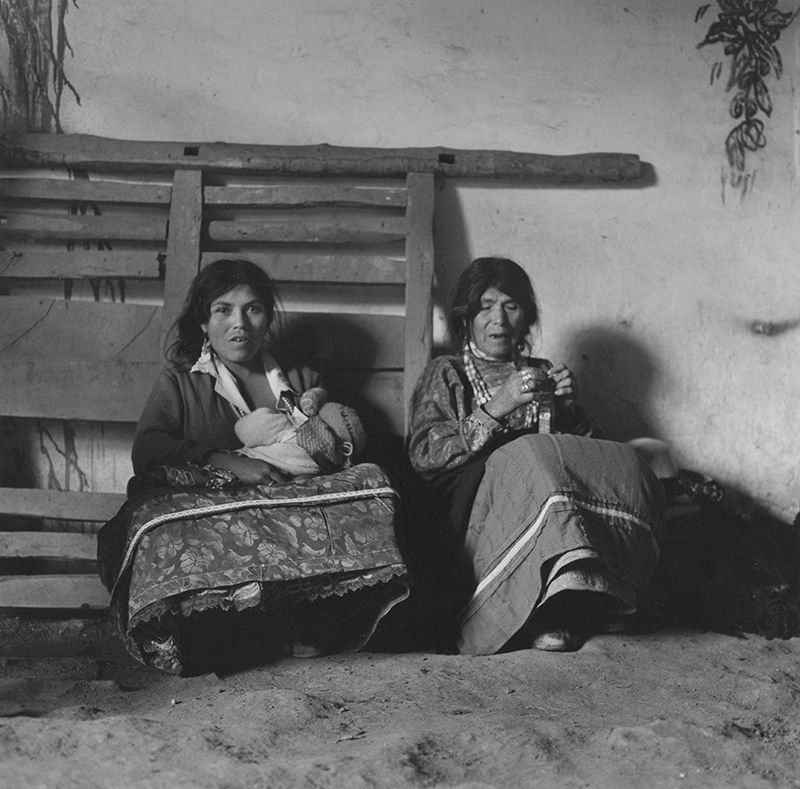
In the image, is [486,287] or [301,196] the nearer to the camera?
[486,287]

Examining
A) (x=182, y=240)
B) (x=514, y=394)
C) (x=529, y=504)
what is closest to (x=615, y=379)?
(x=514, y=394)

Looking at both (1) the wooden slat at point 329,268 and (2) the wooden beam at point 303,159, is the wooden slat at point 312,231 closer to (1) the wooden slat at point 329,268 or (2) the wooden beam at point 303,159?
(1) the wooden slat at point 329,268

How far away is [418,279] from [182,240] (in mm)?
808

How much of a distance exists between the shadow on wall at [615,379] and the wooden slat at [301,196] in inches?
32.5

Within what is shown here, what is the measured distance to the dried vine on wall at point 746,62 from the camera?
338 centimetres

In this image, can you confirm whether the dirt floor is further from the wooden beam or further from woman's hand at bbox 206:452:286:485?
the wooden beam

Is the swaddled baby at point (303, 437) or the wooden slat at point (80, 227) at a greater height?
the wooden slat at point (80, 227)

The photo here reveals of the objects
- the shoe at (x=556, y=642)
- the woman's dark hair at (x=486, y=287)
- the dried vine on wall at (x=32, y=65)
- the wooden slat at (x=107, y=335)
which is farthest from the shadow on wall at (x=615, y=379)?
the dried vine on wall at (x=32, y=65)

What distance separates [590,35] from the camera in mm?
3338

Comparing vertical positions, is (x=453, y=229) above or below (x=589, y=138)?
below

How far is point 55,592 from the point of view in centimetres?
294

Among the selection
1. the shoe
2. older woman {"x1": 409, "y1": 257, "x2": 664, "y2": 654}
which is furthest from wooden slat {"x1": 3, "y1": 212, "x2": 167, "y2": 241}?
the shoe

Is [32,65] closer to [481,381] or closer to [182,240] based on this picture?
[182,240]

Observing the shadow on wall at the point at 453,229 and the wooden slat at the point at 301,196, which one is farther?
the shadow on wall at the point at 453,229
